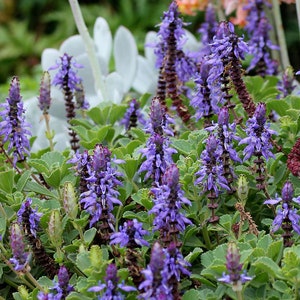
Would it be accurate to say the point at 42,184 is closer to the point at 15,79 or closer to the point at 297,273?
the point at 15,79

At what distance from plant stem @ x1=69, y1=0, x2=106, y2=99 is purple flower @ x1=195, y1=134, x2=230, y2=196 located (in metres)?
0.85

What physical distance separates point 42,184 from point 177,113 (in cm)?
43

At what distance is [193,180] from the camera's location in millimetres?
1410

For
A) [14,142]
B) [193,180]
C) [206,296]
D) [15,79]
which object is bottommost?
[206,296]

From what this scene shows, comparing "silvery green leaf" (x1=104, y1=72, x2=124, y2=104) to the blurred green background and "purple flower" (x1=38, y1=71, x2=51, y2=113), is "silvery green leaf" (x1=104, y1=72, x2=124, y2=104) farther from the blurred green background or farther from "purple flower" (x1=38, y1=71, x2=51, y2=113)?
the blurred green background

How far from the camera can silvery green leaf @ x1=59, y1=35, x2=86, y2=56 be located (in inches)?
97.2

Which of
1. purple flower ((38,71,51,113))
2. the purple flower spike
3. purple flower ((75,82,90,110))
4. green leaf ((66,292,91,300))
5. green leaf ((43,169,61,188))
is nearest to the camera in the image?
the purple flower spike

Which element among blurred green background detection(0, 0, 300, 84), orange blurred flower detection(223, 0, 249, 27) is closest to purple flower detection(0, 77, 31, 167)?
orange blurred flower detection(223, 0, 249, 27)

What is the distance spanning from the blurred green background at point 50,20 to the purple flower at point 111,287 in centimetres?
416

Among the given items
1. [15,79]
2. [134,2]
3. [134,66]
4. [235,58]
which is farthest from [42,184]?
[134,2]

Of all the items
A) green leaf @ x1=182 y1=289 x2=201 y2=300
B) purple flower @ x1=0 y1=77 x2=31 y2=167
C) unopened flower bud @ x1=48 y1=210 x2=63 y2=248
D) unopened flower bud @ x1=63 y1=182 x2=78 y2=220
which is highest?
purple flower @ x1=0 y1=77 x2=31 y2=167

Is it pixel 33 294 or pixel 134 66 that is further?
pixel 134 66

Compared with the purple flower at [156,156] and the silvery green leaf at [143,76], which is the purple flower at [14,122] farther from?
the silvery green leaf at [143,76]

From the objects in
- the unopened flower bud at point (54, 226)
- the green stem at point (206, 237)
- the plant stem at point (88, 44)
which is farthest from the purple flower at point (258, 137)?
the plant stem at point (88, 44)
